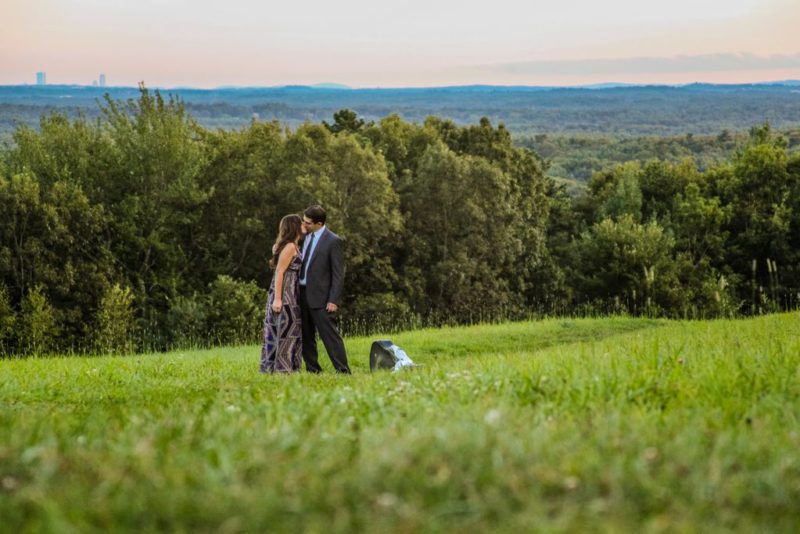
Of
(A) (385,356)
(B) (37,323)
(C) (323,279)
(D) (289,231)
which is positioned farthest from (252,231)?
(D) (289,231)

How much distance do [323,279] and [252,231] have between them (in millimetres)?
34375

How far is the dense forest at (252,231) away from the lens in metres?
41.2

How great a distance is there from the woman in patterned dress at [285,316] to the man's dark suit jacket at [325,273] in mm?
248

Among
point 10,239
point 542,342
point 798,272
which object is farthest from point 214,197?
point 798,272

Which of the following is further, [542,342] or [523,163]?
[523,163]

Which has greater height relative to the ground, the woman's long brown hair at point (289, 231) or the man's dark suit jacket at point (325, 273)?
the woman's long brown hair at point (289, 231)

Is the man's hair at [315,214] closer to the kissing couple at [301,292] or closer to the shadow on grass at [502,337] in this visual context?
the kissing couple at [301,292]

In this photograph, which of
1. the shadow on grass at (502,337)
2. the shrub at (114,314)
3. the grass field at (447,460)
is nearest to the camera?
the grass field at (447,460)

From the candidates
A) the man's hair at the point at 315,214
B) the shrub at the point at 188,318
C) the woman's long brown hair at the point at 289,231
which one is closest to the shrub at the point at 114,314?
the shrub at the point at 188,318

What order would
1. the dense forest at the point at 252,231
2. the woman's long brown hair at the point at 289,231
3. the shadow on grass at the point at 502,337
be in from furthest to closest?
the dense forest at the point at 252,231 → the shadow on grass at the point at 502,337 → the woman's long brown hair at the point at 289,231

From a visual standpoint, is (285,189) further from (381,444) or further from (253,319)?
(381,444)

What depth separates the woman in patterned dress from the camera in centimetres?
1343

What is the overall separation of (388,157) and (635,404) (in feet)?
170

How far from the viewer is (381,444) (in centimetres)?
448
